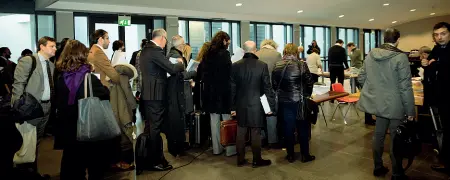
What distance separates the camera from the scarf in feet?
8.32

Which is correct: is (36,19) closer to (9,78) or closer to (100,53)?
(9,78)

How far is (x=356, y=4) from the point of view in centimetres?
1187

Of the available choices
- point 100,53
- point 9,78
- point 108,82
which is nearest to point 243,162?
point 108,82

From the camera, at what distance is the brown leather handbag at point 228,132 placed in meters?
3.90

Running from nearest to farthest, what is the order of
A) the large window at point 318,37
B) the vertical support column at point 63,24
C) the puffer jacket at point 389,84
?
the puffer jacket at point 389,84 < the vertical support column at point 63,24 < the large window at point 318,37

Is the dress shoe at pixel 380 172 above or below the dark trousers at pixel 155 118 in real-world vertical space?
below

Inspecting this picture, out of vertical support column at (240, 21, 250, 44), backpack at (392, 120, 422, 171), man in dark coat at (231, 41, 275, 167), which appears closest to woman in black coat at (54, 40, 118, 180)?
man in dark coat at (231, 41, 275, 167)

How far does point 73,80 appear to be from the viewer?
254 cm

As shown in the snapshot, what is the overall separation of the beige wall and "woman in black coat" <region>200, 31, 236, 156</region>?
759 inches

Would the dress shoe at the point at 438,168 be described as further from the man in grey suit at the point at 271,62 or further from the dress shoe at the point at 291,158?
the man in grey suit at the point at 271,62

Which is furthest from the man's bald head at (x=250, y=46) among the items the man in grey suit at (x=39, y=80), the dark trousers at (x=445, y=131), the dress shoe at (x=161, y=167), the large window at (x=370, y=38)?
the large window at (x=370, y=38)

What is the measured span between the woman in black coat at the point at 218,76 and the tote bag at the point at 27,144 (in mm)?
1847

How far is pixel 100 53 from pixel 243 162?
6.31 feet

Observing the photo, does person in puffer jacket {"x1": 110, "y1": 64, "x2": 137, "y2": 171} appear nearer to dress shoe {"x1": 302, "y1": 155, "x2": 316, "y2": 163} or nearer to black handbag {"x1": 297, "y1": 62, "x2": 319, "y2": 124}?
black handbag {"x1": 297, "y1": 62, "x2": 319, "y2": 124}
